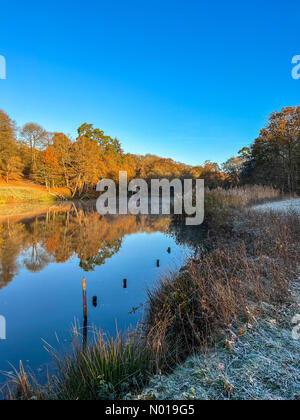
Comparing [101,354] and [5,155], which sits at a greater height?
[5,155]

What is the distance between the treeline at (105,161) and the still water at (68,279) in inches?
566

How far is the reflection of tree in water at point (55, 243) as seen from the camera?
27.4 ft

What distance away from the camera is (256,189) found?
17.4m

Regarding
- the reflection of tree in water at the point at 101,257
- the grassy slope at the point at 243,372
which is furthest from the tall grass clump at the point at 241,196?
the grassy slope at the point at 243,372

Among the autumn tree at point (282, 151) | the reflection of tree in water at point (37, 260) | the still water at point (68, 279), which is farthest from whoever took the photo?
the autumn tree at point (282, 151)

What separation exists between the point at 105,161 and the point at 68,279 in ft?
122

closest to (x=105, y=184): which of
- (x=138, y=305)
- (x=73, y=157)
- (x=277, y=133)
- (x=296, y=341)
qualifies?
(x=73, y=157)

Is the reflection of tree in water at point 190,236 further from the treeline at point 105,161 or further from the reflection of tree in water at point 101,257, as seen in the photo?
the treeline at point 105,161

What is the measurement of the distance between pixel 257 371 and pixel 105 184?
41976mm

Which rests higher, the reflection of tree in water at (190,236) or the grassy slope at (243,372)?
the reflection of tree in water at (190,236)

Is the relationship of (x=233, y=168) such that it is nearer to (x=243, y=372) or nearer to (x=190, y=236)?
(x=190, y=236)

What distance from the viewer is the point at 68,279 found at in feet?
22.8

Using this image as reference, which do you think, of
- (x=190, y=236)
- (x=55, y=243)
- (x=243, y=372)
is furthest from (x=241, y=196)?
(x=243, y=372)
